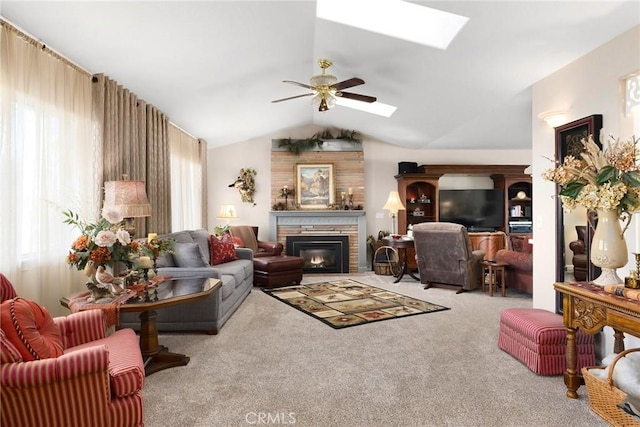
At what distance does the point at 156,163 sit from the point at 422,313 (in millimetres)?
3754

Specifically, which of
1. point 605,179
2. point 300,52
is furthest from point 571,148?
point 300,52

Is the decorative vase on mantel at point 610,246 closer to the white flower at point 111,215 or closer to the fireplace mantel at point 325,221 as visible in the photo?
the white flower at point 111,215

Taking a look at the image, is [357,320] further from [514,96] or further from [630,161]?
[514,96]

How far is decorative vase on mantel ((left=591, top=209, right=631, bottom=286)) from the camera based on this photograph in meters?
2.27

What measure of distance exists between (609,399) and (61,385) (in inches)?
102

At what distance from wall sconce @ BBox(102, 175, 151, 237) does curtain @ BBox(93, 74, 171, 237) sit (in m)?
0.40

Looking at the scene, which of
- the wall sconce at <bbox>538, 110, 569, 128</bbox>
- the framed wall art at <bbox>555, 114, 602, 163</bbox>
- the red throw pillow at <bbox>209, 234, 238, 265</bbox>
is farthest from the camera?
the red throw pillow at <bbox>209, 234, 238, 265</bbox>

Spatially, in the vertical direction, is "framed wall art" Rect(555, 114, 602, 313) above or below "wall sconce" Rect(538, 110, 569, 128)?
below

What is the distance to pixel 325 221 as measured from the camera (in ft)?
24.0

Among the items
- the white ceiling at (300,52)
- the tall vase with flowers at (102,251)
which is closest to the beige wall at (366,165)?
the white ceiling at (300,52)

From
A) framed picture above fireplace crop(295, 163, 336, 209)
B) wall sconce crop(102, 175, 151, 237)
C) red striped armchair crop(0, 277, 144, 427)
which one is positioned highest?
framed picture above fireplace crop(295, 163, 336, 209)

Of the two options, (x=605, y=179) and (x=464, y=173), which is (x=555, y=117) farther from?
(x=464, y=173)

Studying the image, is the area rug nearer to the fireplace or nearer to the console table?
the fireplace

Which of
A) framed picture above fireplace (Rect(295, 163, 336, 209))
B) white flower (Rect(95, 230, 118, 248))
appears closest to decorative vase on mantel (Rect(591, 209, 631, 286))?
white flower (Rect(95, 230, 118, 248))
